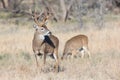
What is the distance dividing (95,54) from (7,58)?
2832mm

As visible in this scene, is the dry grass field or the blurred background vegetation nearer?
the dry grass field

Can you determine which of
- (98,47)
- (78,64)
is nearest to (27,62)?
(78,64)

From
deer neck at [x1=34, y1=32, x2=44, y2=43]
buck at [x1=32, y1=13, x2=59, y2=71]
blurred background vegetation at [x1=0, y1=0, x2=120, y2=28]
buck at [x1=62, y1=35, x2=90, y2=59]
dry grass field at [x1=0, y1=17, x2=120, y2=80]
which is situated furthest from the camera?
blurred background vegetation at [x1=0, y1=0, x2=120, y2=28]

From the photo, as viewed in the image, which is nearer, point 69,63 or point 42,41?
point 42,41

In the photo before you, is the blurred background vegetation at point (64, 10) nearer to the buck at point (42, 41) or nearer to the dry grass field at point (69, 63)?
the dry grass field at point (69, 63)

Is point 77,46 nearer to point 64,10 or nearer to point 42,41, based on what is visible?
point 42,41

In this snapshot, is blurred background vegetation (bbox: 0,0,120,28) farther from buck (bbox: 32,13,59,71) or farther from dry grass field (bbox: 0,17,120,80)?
buck (bbox: 32,13,59,71)

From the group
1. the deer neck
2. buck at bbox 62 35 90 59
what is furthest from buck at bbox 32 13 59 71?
buck at bbox 62 35 90 59

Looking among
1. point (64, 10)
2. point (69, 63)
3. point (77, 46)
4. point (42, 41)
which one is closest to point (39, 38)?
point (42, 41)

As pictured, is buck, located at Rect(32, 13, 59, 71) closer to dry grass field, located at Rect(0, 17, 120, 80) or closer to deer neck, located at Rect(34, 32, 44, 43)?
deer neck, located at Rect(34, 32, 44, 43)

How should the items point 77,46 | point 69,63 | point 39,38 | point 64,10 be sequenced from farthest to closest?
point 64,10, point 77,46, point 69,63, point 39,38

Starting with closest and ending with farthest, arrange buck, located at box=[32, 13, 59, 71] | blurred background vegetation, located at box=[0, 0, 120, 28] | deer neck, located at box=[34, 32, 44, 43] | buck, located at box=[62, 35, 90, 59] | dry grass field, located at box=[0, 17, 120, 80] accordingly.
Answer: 1. dry grass field, located at box=[0, 17, 120, 80]
2. buck, located at box=[32, 13, 59, 71]
3. deer neck, located at box=[34, 32, 44, 43]
4. buck, located at box=[62, 35, 90, 59]
5. blurred background vegetation, located at box=[0, 0, 120, 28]

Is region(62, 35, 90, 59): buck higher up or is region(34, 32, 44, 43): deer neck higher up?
region(34, 32, 44, 43): deer neck

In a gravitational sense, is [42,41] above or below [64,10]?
above
